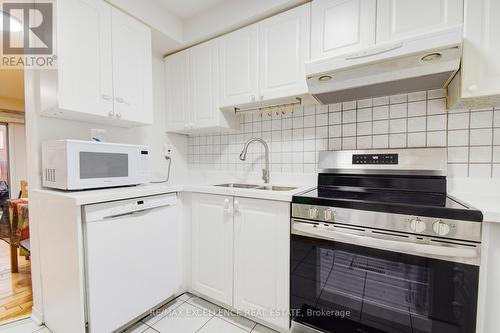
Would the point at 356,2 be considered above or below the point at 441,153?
above

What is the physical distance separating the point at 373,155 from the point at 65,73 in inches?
76.8

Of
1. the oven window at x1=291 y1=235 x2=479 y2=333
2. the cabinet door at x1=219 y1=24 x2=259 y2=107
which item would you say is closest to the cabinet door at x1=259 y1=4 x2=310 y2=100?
the cabinet door at x1=219 y1=24 x2=259 y2=107

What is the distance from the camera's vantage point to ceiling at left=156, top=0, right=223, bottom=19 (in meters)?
1.76

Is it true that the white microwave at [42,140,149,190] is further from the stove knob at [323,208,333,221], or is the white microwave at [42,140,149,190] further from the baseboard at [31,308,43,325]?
the stove knob at [323,208,333,221]

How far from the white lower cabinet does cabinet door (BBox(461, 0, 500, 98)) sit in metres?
1.05

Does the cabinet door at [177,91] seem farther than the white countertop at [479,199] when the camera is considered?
Yes

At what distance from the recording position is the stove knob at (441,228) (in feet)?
2.89

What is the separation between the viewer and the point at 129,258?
1341mm

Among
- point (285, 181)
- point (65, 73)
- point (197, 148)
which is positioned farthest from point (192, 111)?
point (285, 181)

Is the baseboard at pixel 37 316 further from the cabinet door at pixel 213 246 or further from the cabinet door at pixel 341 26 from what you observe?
the cabinet door at pixel 341 26

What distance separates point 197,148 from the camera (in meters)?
2.38

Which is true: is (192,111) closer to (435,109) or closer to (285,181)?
(285,181)

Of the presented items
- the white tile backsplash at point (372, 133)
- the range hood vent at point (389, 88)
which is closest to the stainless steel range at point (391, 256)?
the white tile backsplash at point (372, 133)

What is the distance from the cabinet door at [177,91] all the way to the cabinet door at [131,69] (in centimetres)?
35
